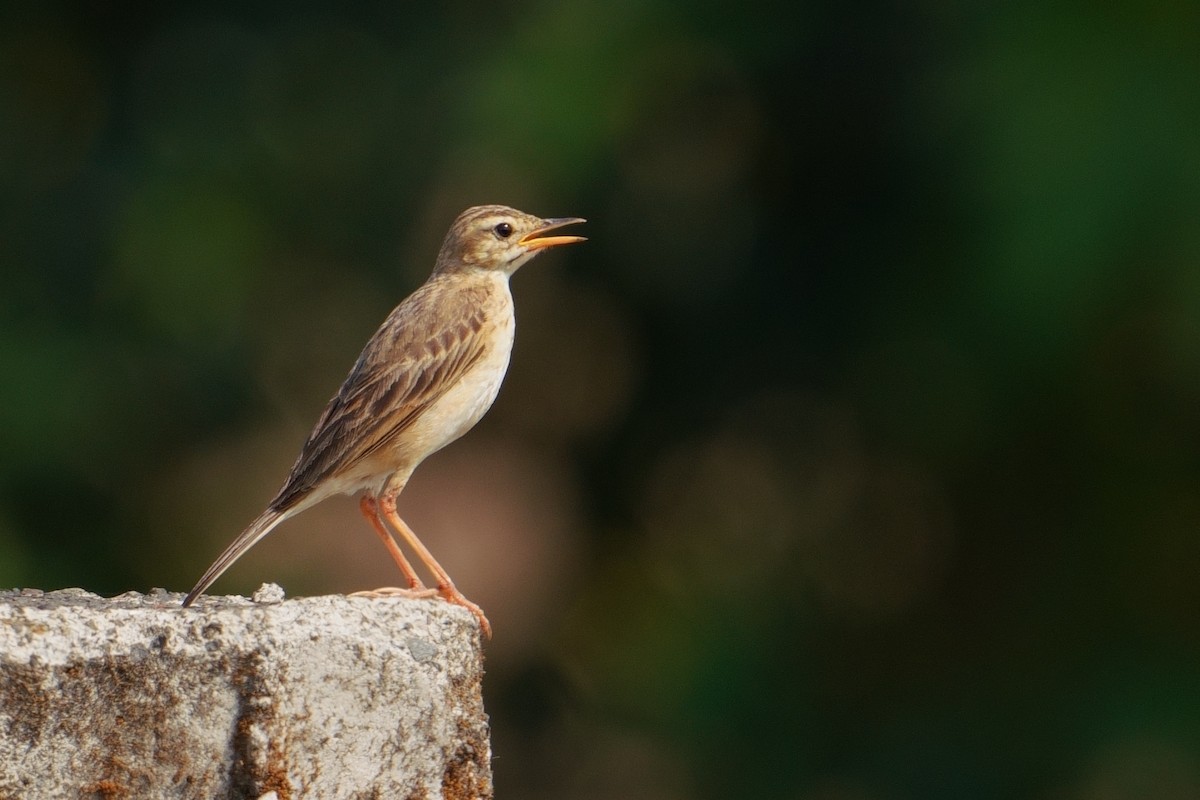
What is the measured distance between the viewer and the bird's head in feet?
24.4

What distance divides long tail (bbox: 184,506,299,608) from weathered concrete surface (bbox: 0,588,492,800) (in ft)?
2.60

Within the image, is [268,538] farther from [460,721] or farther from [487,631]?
[460,721]

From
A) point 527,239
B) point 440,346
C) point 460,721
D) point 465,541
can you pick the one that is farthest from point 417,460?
point 465,541

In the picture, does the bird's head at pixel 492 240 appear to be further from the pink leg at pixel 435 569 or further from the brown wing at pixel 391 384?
the pink leg at pixel 435 569

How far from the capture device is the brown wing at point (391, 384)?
6199mm

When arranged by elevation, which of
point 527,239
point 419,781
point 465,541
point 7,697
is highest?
point 465,541

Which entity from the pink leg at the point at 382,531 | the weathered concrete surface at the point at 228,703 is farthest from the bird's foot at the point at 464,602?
the weathered concrete surface at the point at 228,703

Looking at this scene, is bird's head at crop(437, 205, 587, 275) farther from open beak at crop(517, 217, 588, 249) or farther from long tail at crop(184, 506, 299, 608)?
long tail at crop(184, 506, 299, 608)

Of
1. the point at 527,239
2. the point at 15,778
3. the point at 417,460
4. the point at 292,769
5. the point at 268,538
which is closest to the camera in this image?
the point at 15,778

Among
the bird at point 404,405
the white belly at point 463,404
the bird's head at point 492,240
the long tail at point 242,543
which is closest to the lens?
the long tail at point 242,543

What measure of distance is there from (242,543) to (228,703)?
1.84 meters

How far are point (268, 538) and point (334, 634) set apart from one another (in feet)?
27.0

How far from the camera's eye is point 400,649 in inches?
157

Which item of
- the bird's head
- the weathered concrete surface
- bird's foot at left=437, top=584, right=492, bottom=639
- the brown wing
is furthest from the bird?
the weathered concrete surface
